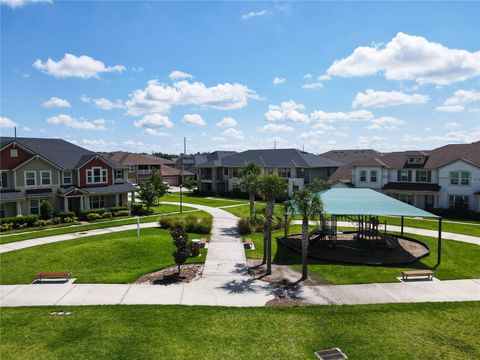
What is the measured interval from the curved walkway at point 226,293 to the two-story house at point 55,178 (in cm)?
2047

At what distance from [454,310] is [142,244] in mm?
17183

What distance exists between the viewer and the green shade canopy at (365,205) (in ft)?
68.7

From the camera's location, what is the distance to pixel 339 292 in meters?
15.8

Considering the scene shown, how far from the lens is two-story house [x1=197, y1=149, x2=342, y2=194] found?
5453 cm

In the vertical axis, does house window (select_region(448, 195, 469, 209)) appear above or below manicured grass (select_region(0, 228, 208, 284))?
above

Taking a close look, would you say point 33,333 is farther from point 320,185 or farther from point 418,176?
point 418,176

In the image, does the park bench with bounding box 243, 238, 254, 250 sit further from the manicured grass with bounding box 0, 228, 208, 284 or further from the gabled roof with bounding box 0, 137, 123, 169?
the gabled roof with bounding box 0, 137, 123, 169

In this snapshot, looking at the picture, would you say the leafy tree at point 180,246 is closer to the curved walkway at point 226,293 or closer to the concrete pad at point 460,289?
the curved walkway at point 226,293

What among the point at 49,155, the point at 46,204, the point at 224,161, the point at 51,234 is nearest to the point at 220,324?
the point at 51,234

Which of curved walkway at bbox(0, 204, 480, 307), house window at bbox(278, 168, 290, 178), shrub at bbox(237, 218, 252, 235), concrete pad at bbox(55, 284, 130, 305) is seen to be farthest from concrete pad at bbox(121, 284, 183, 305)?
house window at bbox(278, 168, 290, 178)

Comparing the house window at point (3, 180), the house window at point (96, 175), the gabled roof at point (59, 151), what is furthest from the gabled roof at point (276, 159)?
the house window at point (3, 180)

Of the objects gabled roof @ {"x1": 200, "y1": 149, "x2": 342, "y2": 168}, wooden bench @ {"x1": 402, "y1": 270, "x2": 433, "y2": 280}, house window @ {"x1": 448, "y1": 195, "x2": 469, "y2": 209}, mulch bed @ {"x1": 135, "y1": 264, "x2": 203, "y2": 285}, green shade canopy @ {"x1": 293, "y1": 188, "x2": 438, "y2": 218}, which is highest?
gabled roof @ {"x1": 200, "y1": 149, "x2": 342, "y2": 168}

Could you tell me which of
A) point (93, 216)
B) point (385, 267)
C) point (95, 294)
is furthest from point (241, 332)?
point (93, 216)

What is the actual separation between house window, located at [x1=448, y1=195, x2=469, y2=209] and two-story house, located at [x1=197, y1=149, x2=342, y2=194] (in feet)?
62.6
